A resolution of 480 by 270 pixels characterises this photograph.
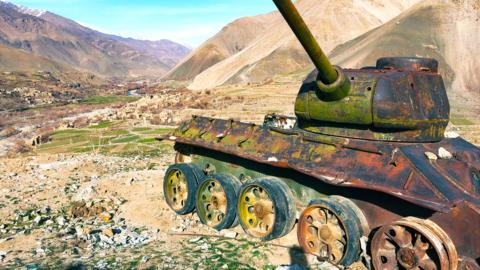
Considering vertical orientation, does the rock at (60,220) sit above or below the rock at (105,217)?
below

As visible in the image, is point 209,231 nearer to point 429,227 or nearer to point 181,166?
point 181,166

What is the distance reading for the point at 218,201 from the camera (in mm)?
10406

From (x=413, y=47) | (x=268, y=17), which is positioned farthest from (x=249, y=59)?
(x=268, y=17)

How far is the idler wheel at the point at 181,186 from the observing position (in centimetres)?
1110

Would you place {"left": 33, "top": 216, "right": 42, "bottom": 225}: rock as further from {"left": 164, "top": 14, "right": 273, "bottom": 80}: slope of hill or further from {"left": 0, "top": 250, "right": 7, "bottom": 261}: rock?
{"left": 164, "top": 14, "right": 273, "bottom": 80}: slope of hill

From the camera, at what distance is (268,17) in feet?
564

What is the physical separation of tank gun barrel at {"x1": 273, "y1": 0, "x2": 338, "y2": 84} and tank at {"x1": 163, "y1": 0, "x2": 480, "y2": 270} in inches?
0.9

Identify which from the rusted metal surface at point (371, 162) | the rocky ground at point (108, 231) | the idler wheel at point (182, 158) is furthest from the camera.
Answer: the idler wheel at point (182, 158)

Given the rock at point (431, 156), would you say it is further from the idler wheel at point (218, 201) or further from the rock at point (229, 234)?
the rock at point (229, 234)

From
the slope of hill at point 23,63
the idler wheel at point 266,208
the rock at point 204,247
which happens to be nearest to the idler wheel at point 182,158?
the idler wheel at point 266,208

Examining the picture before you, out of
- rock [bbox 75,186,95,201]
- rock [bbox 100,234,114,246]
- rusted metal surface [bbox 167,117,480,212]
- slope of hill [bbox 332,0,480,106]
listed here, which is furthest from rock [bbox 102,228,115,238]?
slope of hill [bbox 332,0,480,106]

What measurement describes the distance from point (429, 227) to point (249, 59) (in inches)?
2939

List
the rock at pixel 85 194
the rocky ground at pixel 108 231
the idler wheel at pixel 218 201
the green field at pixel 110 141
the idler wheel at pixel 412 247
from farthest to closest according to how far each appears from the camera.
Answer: the green field at pixel 110 141 < the rock at pixel 85 194 < the idler wheel at pixel 218 201 < the rocky ground at pixel 108 231 < the idler wheel at pixel 412 247

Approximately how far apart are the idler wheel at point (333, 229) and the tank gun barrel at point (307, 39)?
89.9 inches
